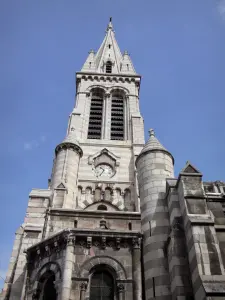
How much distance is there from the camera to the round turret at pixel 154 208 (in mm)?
12492

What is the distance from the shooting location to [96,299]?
39.4ft

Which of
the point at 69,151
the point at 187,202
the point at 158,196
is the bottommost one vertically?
the point at 187,202

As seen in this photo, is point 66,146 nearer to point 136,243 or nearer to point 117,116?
point 117,116

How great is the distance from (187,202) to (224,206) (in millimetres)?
1735

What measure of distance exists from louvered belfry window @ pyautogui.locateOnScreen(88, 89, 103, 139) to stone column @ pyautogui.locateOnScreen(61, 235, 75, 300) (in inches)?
787

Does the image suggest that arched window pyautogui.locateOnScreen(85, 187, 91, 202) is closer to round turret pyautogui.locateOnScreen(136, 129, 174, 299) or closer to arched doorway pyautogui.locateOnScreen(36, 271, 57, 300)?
round turret pyautogui.locateOnScreen(136, 129, 174, 299)

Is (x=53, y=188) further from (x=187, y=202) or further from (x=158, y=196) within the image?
(x=187, y=202)

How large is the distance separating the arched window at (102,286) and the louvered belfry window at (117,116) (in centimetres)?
2067

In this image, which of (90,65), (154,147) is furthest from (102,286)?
(90,65)

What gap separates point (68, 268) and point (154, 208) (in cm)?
460

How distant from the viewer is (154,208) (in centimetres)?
1440

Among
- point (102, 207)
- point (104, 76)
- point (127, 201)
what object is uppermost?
point (104, 76)

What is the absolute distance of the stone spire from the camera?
43853 mm

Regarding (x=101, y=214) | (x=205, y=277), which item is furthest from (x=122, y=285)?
(x=101, y=214)
